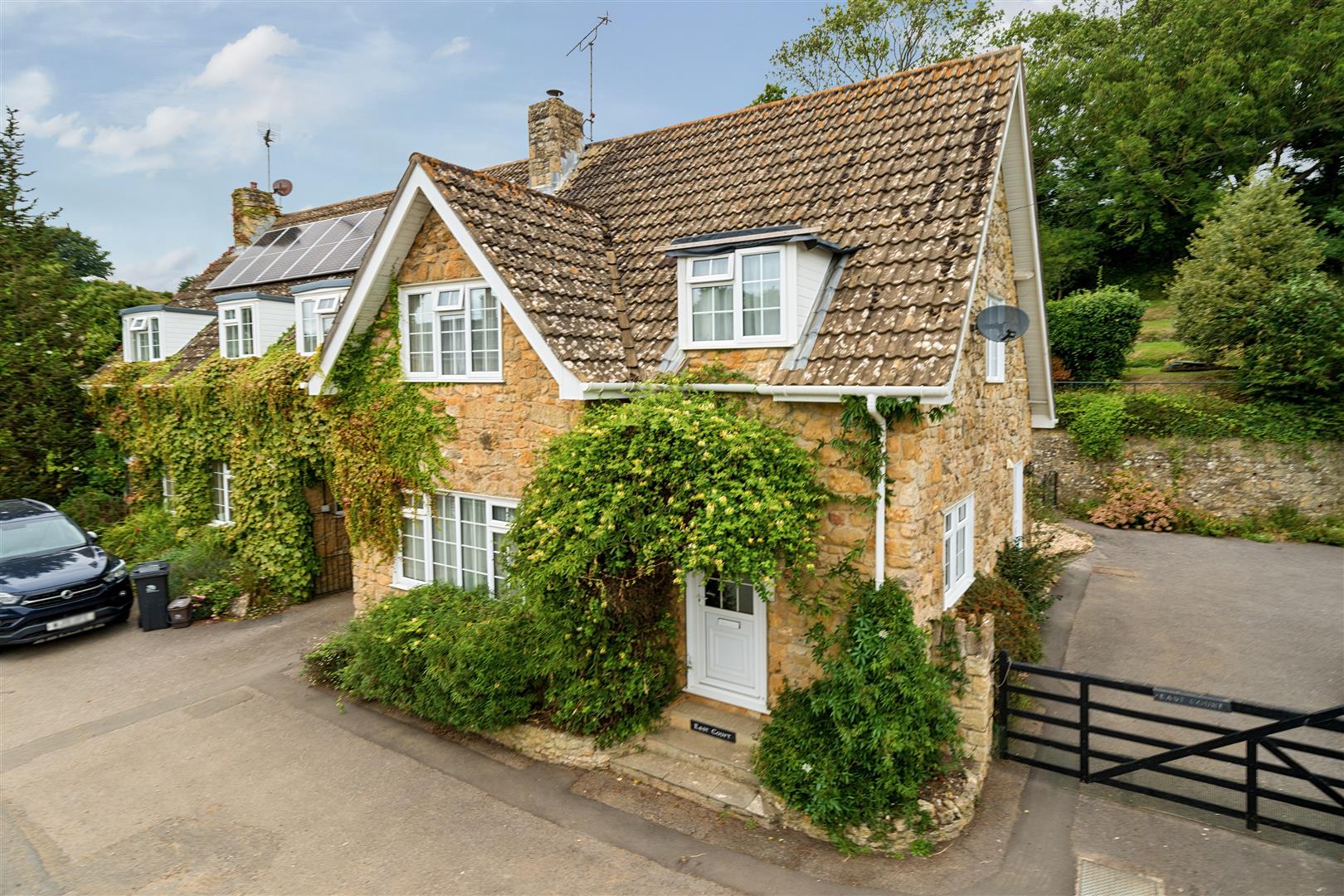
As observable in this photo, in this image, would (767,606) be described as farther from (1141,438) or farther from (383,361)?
(1141,438)

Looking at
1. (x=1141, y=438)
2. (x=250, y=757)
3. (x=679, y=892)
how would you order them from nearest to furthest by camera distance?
(x=679, y=892), (x=250, y=757), (x=1141, y=438)

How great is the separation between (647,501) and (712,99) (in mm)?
19107

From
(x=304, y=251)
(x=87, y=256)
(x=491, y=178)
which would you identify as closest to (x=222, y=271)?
(x=304, y=251)

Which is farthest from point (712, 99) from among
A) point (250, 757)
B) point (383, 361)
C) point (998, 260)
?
point (250, 757)

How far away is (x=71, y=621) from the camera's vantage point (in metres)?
12.6

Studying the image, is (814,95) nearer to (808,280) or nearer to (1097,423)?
(808,280)

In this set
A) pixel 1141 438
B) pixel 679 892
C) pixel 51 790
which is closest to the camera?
pixel 679 892

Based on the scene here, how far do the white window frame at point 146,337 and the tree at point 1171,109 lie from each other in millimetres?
35112

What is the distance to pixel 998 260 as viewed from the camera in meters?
11.2

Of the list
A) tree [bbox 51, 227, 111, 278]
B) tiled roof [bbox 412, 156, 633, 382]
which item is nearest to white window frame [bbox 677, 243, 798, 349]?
tiled roof [bbox 412, 156, 633, 382]

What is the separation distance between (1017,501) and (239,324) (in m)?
17.3

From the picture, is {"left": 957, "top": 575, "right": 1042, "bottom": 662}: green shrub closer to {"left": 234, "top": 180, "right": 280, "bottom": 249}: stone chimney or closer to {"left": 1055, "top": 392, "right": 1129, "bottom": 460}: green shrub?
{"left": 1055, "top": 392, "right": 1129, "bottom": 460}: green shrub

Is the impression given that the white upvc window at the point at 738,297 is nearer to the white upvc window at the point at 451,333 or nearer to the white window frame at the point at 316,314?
the white upvc window at the point at 451,333

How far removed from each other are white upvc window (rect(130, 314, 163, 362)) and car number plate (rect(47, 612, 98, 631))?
776 centimetres
